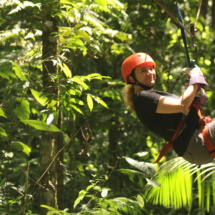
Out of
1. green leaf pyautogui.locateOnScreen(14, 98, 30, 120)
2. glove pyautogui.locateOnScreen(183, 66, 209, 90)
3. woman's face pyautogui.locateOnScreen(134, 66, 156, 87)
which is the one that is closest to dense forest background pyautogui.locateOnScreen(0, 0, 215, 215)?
green leaf pyautogui.locateOnScreen(14, 98, 30, 120)

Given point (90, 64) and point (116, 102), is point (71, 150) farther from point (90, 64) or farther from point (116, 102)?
point (90, 64)

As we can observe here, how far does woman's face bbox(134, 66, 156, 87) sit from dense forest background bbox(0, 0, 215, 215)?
1.29ft

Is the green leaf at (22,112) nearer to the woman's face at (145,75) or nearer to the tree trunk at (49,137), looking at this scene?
the tree trunk at (49,137)

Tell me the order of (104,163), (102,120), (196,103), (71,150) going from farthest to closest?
(104,163) → (102,120) → (71,150) → (196,103)

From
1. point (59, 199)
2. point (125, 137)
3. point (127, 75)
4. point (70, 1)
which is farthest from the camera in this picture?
point (125, 137)

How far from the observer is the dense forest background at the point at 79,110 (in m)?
3.47

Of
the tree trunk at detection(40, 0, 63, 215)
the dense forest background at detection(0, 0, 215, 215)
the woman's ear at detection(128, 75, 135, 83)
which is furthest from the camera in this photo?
the tree trunk at detection(40, 0, 63, 215)

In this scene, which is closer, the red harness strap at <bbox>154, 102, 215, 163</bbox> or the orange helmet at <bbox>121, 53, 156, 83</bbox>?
the red harness strap at <bbox>154, 102, 215, 163</bbox>

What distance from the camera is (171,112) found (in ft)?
10.1

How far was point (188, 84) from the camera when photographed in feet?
10.7

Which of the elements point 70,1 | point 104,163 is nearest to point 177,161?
point 70,1

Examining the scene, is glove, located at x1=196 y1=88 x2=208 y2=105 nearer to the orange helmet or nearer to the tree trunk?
the orange helmet

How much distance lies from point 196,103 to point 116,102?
334 centimetres

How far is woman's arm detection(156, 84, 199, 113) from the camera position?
2.99m
